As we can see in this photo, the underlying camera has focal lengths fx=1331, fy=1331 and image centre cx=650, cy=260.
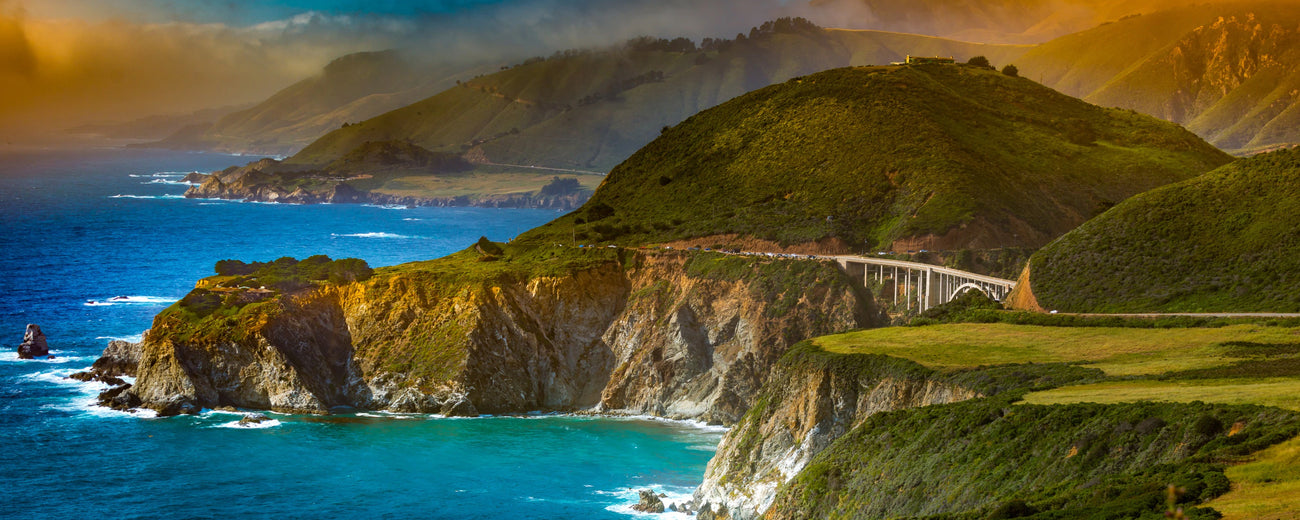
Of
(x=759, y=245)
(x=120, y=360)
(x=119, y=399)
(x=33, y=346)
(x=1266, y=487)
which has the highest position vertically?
(x=759, y=245)

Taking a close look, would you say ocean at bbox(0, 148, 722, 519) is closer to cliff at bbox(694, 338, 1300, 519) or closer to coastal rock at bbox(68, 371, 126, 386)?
coastal rock at bbox(68, 371, 126, 386)

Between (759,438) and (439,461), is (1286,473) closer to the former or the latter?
(759,438)

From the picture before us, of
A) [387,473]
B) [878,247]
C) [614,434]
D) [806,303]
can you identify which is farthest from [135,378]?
[878,247]

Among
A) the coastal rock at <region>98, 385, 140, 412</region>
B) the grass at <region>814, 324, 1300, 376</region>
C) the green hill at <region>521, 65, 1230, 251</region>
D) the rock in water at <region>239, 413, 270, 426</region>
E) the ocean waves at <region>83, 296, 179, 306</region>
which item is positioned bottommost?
the rock in water at <region>239, 413, 270, 426</region>

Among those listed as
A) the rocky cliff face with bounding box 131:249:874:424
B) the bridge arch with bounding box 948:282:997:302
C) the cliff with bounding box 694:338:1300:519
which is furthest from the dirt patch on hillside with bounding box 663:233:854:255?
the cliff with bounding box 694:338:1300:519

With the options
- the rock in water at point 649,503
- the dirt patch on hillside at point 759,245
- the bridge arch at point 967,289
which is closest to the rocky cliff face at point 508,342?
the dirt patch on hillside at point 759,245

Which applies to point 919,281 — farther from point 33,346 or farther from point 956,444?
point 33,346

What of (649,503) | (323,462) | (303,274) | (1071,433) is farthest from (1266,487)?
(303,274)
